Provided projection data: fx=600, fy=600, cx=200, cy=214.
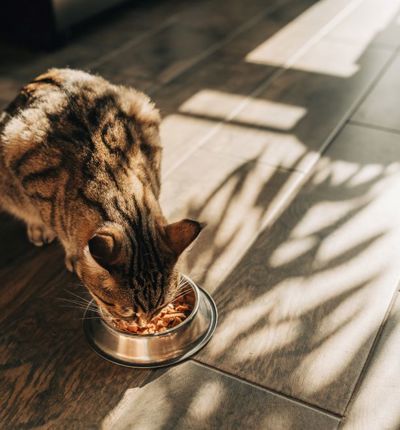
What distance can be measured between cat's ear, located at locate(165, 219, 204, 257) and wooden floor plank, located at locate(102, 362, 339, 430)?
370mm

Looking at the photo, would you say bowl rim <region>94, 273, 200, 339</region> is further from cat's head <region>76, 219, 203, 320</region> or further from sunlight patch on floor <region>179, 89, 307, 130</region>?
sunlight patch on floor <region>179, 89, 307, 130</region>

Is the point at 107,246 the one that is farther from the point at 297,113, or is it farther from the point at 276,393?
the point at 297,113

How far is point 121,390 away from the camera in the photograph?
5.39 ft

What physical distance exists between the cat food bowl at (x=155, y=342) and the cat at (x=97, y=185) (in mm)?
119

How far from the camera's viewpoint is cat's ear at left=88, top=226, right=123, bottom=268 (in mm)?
1367

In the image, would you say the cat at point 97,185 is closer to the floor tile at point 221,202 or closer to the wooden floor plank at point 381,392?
the floor tile at point 221,202

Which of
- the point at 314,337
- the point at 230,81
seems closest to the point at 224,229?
the point at 314,337

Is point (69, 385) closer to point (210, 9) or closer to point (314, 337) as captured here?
point (314, 337)

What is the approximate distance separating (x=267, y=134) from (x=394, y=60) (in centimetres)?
114

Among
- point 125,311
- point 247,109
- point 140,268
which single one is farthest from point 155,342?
point 247,109

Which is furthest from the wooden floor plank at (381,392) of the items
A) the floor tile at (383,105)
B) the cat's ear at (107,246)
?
the floor tile at (383,105)

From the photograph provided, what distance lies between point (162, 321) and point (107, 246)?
0.45 meters

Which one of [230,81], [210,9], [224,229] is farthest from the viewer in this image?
[210,9]

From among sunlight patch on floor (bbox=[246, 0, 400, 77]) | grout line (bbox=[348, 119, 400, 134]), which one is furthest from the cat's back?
Result: sunlight patch on floor (bbox=[246, 0, 400, 77])
